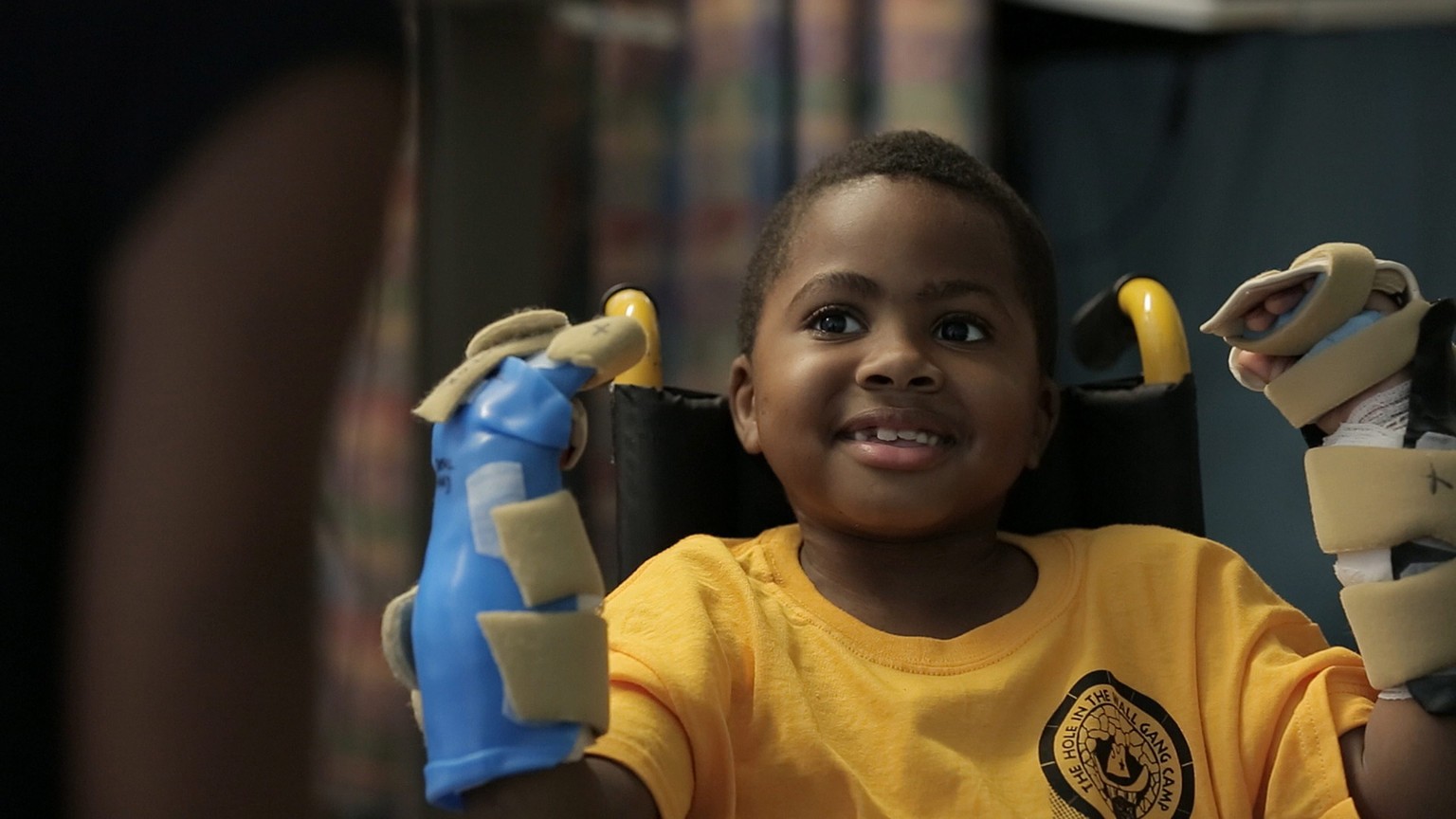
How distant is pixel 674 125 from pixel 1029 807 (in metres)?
1.60

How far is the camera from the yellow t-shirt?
1018 mm

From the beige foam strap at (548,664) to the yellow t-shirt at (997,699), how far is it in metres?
0.10

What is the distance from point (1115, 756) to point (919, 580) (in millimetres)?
220

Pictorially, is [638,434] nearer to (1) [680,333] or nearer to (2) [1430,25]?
(1) [680,333]

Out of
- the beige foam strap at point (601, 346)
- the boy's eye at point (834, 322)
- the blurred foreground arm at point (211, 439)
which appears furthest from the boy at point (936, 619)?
the blurred foreground arm at point (211, 439)

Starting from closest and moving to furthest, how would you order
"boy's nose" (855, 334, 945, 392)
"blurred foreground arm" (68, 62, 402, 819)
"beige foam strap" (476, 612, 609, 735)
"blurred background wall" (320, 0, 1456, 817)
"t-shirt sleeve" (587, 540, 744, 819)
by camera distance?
1. "blurred foreground arm" (68, 62, 402, 819)
2. "beige foam strap" (476, 612, 609, 735)
3. "t-shirt sleeve" (587, 540, 744, 819)
4. "boy's nose" (855, 334, 945, 392)
5. "blurred background wall" (320, 0, 1456, 817)

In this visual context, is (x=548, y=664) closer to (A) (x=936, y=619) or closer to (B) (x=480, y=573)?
(B) (x=480, y=573)

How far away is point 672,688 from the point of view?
→ 976 mm

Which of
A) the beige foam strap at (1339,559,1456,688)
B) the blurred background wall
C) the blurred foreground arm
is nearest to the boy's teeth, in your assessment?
the beige foam strap at (1339,559,1456,688)

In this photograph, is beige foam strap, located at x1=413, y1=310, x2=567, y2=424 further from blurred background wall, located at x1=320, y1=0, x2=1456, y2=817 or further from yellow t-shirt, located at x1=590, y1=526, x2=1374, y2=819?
blurred background wall, located at x1=320, y1=0, x2=1456, y2=817

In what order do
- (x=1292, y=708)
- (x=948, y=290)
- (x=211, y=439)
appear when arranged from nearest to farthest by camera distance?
(x=211, y=439)
(x=1292, y=708)
(x=948, y=290)

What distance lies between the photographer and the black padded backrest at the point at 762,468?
1.33 meters

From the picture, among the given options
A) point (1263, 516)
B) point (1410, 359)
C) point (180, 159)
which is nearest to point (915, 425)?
point (1410, 359)

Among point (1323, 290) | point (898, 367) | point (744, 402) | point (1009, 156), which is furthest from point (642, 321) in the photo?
point (1009, 156)
